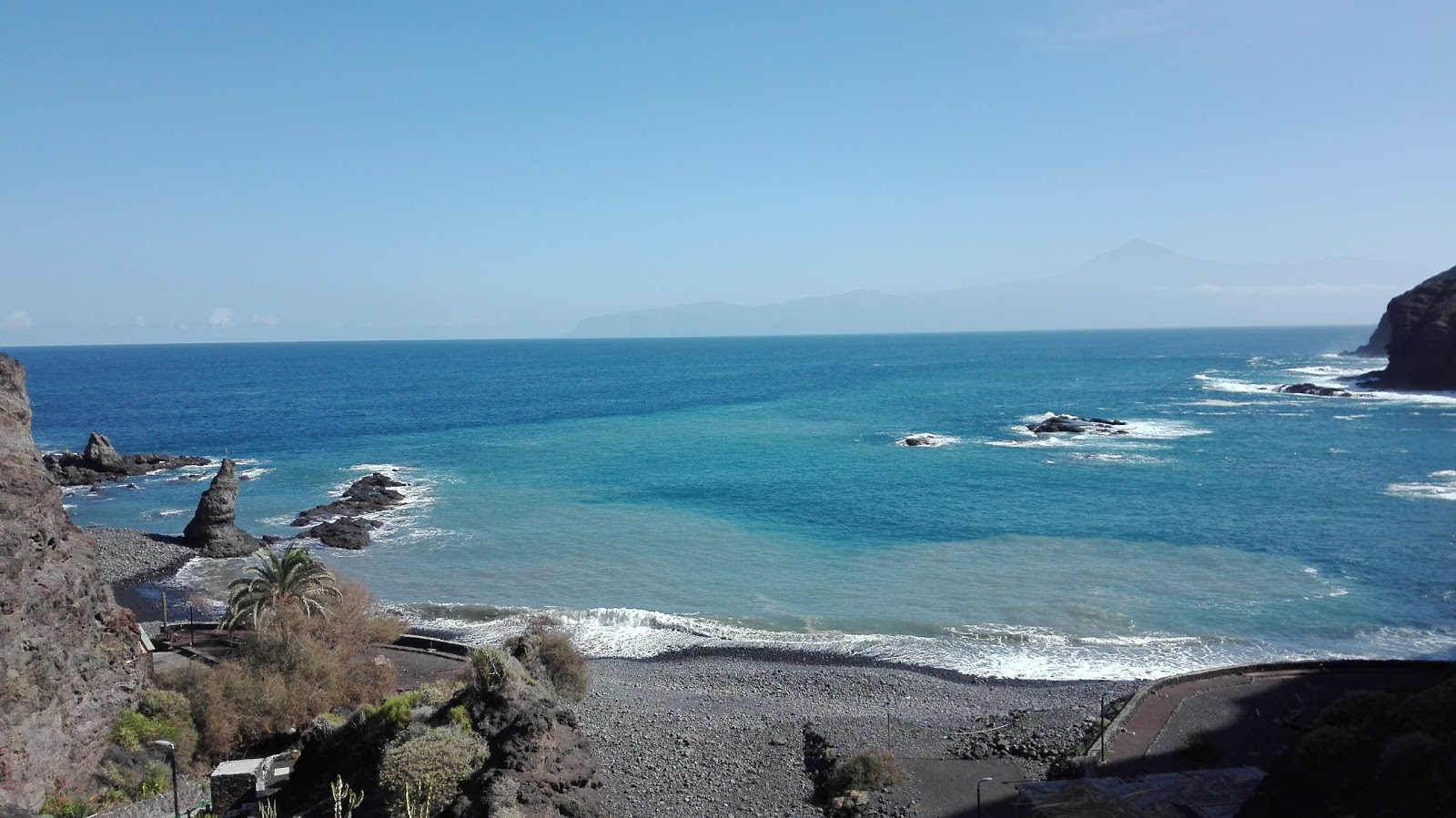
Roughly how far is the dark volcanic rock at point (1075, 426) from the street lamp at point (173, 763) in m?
73.0

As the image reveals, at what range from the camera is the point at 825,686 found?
29.8 metres

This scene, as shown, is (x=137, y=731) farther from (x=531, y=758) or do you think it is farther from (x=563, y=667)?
(x=531, y=758)

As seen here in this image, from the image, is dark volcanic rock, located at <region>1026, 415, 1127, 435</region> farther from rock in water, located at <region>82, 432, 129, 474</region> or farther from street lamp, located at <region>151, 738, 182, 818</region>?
rock in water, located at <region>82, 432, 129, 474</region>

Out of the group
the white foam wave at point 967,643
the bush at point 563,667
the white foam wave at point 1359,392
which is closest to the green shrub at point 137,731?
the bush at point 563,667

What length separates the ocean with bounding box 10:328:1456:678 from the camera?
114ft

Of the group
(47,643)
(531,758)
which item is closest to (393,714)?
(531,758)

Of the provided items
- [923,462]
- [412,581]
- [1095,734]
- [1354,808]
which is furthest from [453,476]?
[1354,808]

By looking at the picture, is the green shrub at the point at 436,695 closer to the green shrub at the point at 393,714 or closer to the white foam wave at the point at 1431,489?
the green shrub at the point at 393,714

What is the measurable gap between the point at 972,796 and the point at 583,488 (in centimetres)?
4323

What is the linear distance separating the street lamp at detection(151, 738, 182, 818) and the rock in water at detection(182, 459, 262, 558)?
26537 mm

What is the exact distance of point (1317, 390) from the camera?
4188 inches

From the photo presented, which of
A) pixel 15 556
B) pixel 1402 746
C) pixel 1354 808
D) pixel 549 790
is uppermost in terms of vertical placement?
pixel 15 556

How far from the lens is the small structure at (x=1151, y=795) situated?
53.7 feet

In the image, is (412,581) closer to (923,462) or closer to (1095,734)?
(1095,734)
